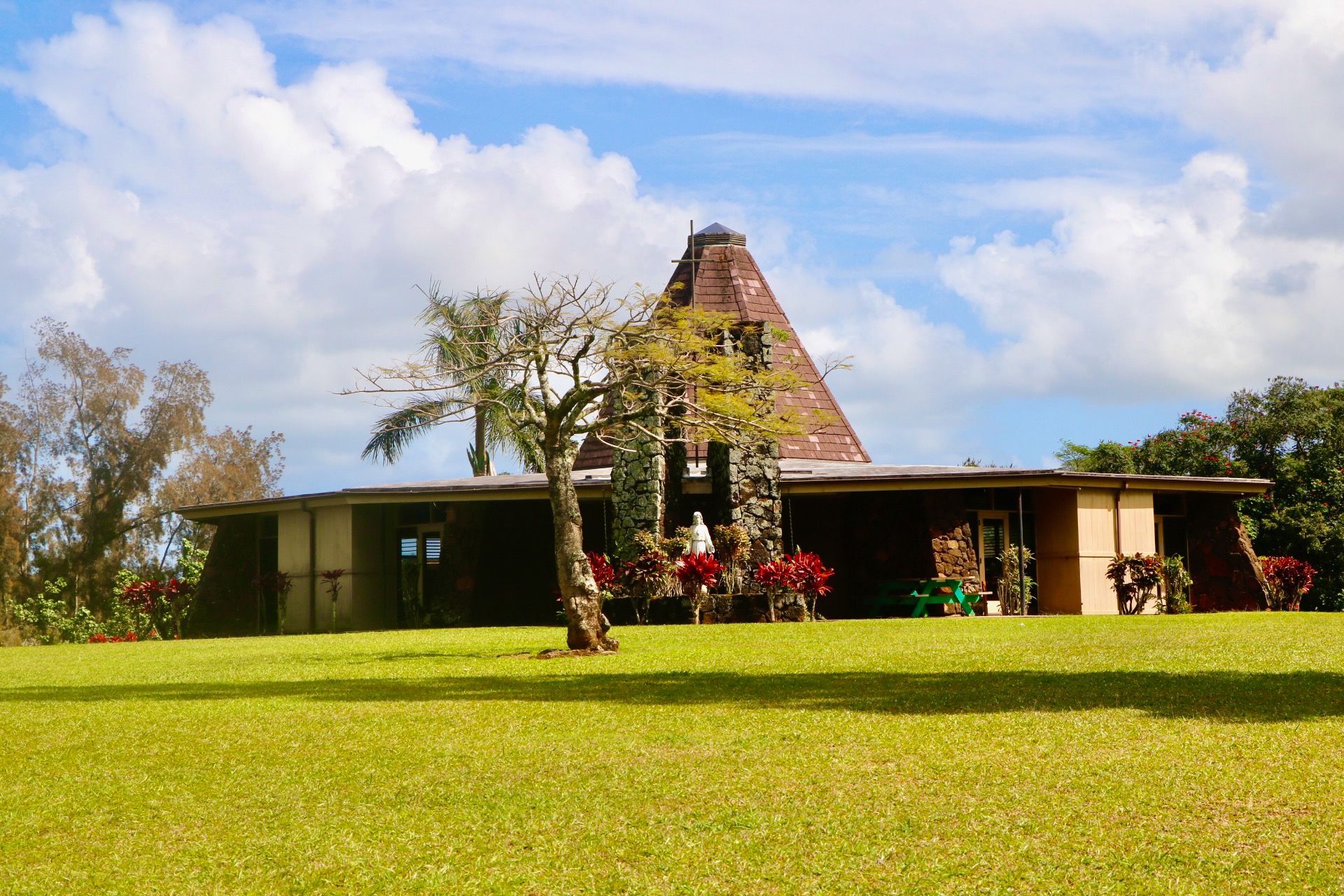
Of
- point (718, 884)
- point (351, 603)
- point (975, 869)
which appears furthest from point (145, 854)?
point (351, 603)

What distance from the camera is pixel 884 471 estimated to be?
912 inches

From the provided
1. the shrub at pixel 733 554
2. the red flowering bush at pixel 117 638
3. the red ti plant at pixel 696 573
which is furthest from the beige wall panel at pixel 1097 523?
the red flowering bush at pixel 117 638

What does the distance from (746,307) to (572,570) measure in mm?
16007

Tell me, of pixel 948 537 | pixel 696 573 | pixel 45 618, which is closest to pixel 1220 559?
pixel 948 537

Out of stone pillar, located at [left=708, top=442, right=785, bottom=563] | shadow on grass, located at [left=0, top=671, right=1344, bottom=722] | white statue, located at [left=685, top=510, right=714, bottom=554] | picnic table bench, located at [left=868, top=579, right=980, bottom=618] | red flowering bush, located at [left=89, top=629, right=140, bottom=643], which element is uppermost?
stone pillar, located at [left=708, top=442, right=785, bottom=563]

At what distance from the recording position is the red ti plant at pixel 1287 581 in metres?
23.6

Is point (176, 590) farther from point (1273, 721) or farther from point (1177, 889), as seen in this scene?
point (1177, 889)

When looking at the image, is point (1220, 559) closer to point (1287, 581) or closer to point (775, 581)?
point (1287, 581)

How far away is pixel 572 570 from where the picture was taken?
46.2ft

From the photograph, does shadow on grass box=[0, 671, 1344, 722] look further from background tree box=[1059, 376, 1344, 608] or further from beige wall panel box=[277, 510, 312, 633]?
background tree box=[1059, 376, 1344, 608]

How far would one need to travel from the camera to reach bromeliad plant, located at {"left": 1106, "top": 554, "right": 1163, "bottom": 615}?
22266mm

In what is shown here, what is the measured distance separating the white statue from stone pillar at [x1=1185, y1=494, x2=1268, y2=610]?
891 centimetres

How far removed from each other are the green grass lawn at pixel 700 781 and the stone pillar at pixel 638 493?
9347mm

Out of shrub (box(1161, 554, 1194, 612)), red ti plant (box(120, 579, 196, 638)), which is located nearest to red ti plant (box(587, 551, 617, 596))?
red ti plant (box(120, 579, 196, 638))
